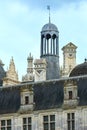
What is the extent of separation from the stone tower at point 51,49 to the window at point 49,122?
61.3 metres

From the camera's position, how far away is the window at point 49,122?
269ft

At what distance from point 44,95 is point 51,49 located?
61.4 metres

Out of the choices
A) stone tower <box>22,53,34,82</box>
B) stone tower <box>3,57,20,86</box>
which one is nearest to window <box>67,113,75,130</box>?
stone tower <box>3,57,20,86</box>

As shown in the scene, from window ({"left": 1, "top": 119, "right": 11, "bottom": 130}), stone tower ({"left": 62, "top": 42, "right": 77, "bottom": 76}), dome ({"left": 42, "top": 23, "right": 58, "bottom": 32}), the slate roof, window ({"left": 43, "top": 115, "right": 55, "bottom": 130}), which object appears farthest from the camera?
stone tower ({"left": 62, "top": 42, "right": 77, "bottom": 76})

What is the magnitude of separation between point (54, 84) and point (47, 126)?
485cm

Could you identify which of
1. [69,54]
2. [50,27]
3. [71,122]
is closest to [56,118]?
[71,122]

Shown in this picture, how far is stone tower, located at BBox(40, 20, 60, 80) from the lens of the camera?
5699 inches

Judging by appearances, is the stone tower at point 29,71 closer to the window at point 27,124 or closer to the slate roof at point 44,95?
the slate roof at point 44,95

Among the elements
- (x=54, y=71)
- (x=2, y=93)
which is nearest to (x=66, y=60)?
(x=54, y=71)

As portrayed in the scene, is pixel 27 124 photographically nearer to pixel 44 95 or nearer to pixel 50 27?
pixel 44 95

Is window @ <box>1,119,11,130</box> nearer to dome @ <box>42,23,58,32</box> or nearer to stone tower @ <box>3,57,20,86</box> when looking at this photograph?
stone tower @ <box>3,57,20,86</box>

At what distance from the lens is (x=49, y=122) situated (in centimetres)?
8225

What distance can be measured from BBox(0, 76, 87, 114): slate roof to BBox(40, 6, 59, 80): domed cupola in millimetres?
56108

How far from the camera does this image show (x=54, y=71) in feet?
477
